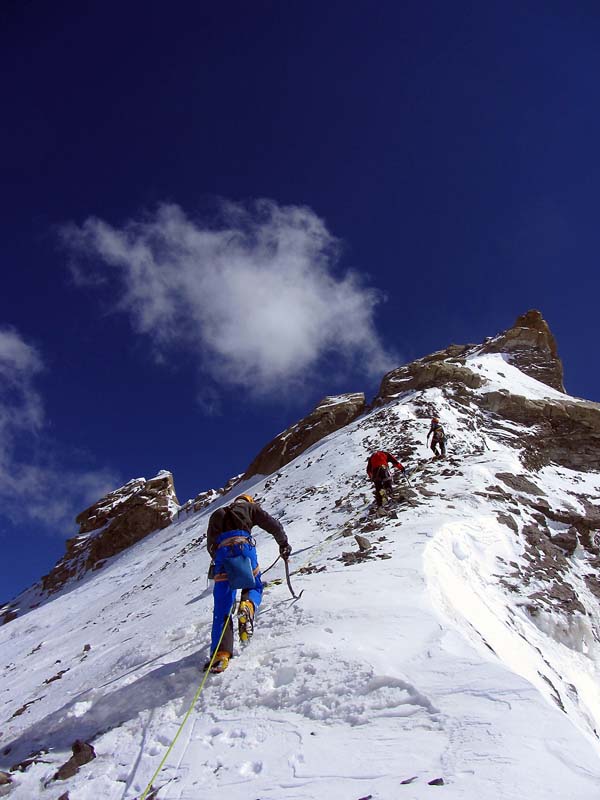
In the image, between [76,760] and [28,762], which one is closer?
[76,760]

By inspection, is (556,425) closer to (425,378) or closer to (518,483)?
(425,378)

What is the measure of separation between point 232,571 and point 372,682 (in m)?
2.15

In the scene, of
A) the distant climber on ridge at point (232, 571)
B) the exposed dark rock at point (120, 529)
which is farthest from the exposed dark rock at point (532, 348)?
the exposed dark rock at point (120, 529)

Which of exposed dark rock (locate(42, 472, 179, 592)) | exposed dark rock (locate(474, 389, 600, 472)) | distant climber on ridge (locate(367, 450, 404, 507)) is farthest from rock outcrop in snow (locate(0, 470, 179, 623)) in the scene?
distant climber on ridge (locate(367, 450, 404, 507))

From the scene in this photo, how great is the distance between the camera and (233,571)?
5.84 m

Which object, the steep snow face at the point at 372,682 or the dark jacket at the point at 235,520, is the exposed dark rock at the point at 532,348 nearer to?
the steep snow face at the point at 372,682

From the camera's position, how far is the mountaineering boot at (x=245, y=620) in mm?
5570

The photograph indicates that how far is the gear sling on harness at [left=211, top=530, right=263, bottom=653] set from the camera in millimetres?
5711

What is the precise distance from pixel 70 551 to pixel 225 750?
67804 mm

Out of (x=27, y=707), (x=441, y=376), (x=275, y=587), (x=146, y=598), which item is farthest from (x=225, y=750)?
(x=441, y=376)

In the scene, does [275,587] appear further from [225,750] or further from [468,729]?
[468,729]

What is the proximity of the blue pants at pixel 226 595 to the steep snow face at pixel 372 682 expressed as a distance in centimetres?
27

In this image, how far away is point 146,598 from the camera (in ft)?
47.2

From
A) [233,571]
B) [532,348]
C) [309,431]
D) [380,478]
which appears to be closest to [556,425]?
[380,478]
